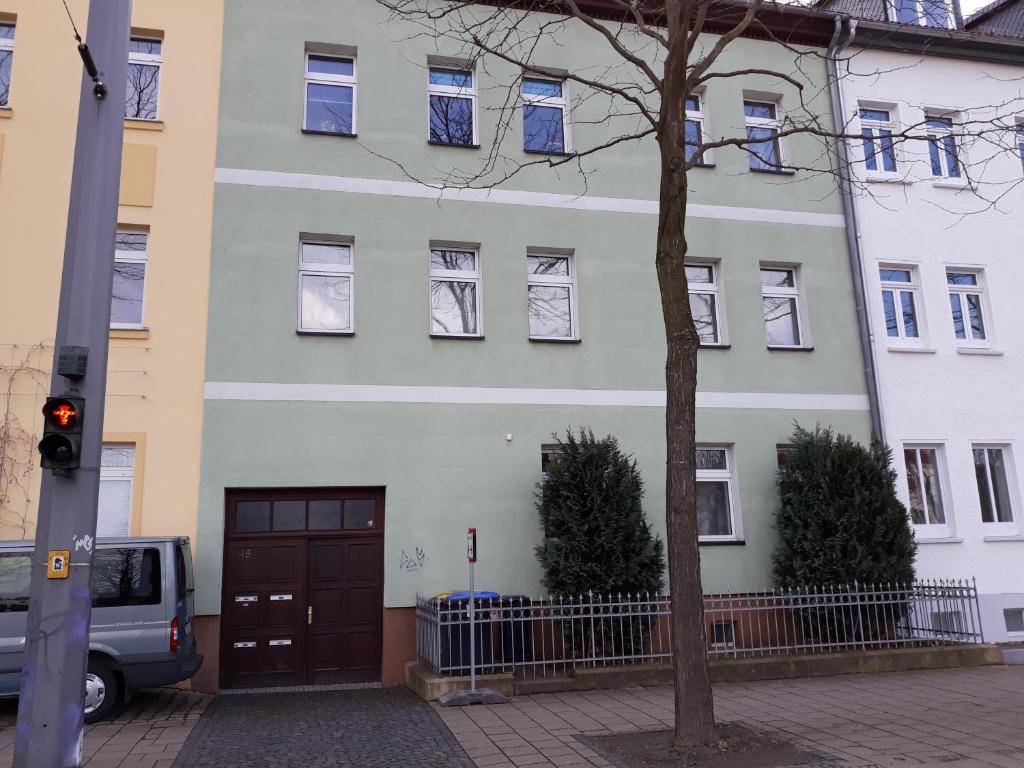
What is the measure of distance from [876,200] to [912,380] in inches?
124

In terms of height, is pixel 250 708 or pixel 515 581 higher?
pixel 515 581

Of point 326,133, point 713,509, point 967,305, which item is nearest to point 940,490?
point 967,305

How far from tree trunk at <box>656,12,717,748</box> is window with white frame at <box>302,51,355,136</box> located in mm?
6123

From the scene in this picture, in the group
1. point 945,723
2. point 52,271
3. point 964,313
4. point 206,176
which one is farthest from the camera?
point 964,313

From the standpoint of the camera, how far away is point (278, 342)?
11711 millimetres

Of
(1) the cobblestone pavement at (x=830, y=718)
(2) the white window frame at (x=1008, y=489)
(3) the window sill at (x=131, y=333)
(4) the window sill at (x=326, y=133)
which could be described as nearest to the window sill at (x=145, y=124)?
(4) the window sill at (x=326, y=133)

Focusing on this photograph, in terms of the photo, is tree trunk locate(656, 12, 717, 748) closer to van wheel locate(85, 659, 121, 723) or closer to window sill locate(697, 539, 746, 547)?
window sill locate(697, 539, 746, 547)

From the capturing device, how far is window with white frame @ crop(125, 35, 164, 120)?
1230 cm

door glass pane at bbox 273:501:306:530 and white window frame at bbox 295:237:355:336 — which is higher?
white window frame at bbox 295:237:355:336

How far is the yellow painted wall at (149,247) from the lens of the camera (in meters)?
10.9

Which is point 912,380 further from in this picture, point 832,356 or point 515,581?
point 515,581

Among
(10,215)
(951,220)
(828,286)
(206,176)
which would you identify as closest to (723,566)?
(828,286)

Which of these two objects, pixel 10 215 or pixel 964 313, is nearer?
pixel 10 215

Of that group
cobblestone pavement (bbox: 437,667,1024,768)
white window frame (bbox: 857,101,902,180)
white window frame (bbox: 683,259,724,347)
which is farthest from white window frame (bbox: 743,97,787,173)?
cobblestone pavement (bbox: 437,667,1024,768)
